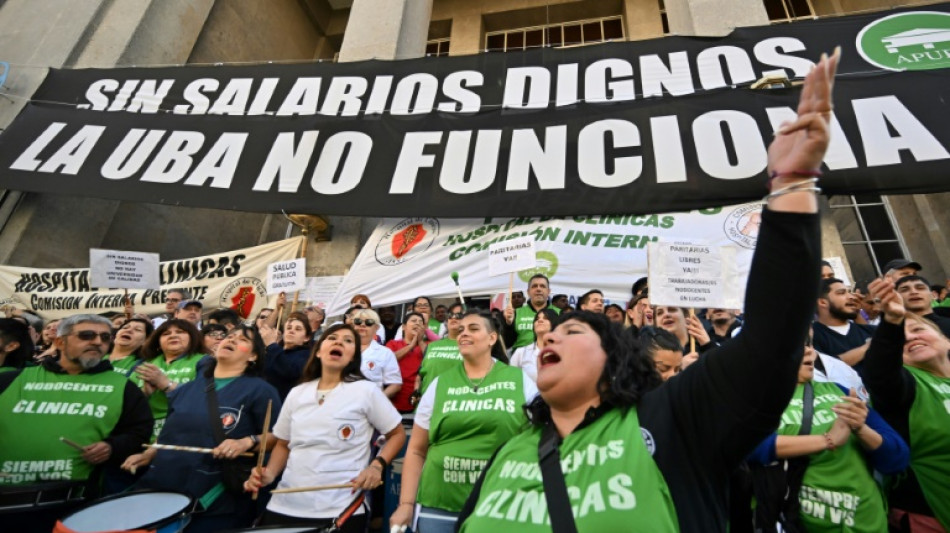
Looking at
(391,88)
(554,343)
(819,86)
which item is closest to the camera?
(819,86)

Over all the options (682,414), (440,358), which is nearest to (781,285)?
(682,414)

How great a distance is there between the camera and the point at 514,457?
1430 millimetres

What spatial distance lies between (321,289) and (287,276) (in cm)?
177

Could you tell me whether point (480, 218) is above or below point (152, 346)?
above

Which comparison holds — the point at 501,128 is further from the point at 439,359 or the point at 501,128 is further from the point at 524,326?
the point at 439,359

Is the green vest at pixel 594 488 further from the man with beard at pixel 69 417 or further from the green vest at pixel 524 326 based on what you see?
the green vest at pixel 524 326

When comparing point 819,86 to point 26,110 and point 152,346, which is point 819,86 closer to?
point 152,346

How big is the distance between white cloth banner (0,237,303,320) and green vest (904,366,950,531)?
743 centimetres

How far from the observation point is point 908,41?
6.62 m

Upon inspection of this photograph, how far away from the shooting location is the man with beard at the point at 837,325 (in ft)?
11.6

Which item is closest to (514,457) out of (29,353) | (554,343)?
(554,343)

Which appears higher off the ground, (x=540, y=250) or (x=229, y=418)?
(x=540, y=250)

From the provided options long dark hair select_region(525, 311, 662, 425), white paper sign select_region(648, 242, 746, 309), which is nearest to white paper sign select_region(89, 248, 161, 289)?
white paper sign select_region(648, 242, 746, 309)

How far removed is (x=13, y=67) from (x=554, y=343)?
12443 millimetres
